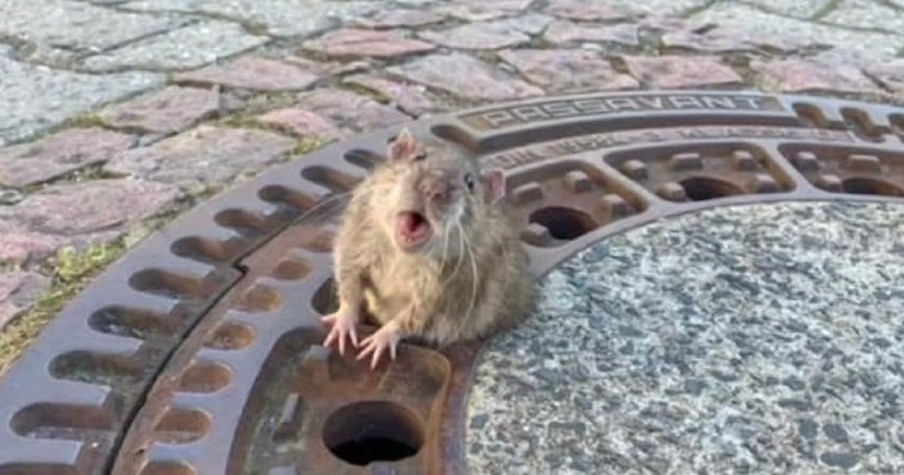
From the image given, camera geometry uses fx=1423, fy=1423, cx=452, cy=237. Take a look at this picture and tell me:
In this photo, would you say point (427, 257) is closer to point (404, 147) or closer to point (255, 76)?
→ point (404, 147)

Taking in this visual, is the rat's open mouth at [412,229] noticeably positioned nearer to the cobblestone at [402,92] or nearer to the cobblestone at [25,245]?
the cobblestone at [25,245]

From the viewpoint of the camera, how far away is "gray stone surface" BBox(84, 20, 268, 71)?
3338 mm

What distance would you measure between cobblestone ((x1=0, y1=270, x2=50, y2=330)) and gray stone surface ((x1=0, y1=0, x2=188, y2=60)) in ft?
3.65

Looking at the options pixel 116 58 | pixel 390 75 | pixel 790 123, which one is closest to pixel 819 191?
pixel 790 123

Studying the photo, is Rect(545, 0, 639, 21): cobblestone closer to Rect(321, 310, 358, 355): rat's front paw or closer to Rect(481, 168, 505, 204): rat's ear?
Rect(481, 168, 505, 204): rat's ear

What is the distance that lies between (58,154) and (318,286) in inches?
30.0

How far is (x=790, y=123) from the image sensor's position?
3.13 metres

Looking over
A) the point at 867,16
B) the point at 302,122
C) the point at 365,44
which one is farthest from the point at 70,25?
the point at 867,16

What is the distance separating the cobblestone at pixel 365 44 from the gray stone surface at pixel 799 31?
2.93 feet

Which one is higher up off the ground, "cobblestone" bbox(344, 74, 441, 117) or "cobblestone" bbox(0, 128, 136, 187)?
"cobblestone" bbox(0, 128, 136, 187)

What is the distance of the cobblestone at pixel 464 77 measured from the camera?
3260 mm

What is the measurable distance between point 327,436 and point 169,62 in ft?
5.11

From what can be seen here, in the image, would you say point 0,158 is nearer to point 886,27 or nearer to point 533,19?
point 533,19

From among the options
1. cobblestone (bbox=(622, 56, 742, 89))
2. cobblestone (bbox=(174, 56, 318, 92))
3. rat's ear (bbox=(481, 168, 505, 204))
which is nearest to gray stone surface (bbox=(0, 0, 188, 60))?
cobblestone (bbox=(174, 56, 318, 92))
